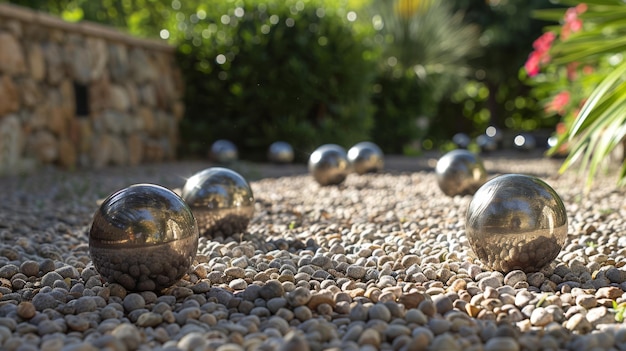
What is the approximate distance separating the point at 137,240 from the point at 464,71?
448 inches

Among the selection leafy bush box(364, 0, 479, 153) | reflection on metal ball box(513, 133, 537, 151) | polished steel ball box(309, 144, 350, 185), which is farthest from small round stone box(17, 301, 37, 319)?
reflection on metal ball box(513, 133, 537, 151)

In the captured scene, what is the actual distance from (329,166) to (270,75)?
3099mm

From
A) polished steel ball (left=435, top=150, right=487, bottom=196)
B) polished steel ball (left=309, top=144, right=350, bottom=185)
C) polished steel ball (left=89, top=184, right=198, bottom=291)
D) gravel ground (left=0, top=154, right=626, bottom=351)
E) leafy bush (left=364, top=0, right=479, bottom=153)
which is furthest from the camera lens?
leafy bush (left=364, top=0, right=479, bottom=153)

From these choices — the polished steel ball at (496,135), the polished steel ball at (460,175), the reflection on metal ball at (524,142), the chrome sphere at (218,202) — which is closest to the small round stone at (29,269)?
the chrome sphere at (218,202)

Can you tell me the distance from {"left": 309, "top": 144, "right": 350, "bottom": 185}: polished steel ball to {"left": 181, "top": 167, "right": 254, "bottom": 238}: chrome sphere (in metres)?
2.31

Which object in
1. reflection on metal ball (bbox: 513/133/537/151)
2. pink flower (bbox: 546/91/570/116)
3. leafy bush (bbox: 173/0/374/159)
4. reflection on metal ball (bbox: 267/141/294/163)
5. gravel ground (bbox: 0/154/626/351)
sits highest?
leafy bush (bbox: 173/0/374/159)

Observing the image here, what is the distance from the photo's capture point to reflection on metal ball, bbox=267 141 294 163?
811cm

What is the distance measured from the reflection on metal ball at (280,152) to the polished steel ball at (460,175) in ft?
11.6

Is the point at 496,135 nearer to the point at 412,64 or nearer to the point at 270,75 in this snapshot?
the point at 412,64

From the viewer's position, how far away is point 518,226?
7.82ft

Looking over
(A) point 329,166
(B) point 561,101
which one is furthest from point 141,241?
(B) point 561,101

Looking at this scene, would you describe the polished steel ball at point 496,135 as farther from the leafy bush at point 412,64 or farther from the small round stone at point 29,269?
the small round stone at point 29,269

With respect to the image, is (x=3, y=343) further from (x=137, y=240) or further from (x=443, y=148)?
(x=443, y=148)

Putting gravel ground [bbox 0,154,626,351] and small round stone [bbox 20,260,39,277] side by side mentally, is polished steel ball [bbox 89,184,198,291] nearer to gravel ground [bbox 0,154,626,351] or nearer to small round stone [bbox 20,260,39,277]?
gravel ground [bbox 0,154,626,351]
